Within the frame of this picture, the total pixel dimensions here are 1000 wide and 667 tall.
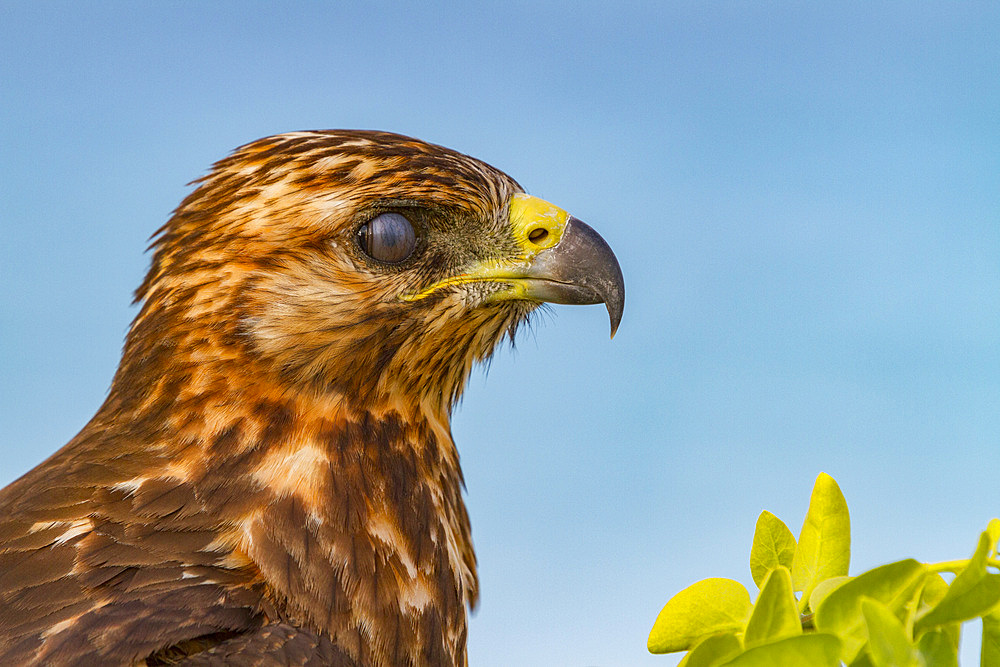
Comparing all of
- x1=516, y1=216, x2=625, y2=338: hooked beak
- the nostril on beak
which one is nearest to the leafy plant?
x1=516, y1=216, x2=625, y2=338: hooked beak

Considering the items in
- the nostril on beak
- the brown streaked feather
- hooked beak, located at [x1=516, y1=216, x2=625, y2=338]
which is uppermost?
the nostril on beak

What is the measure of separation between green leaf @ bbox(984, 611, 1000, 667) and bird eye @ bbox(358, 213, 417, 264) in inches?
85.2

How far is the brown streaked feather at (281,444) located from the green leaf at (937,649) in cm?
160

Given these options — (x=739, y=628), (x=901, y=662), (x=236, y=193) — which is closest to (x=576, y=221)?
(x=236, y=193)

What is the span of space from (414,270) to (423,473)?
645 mm

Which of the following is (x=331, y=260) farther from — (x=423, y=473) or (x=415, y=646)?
(x=415, y=646)

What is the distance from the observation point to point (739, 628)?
4.99ft

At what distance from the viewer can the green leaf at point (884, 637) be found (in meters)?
Result: 1.17

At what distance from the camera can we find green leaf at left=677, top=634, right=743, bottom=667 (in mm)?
1354

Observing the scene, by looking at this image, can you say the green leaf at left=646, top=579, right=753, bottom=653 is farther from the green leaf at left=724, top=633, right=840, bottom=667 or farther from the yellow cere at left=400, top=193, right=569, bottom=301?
the yellow cere at left=400, top=193, right=569, bottom=301

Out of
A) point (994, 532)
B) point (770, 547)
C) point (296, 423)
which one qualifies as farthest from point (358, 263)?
point (994, 532)

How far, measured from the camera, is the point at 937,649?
1275 millimetres

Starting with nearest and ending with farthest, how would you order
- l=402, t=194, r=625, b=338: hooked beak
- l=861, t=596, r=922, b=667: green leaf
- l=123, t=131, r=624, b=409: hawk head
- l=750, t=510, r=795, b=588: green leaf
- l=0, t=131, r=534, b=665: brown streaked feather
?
l=861, t=596, r=922, b=667: green leaf, l=750, t=510, r=795, b=588: green leaf, l=0, t=131, r=534, b=665: brown streaked feather, l=123, t=131, r=624, b=409: hawk head, l=402, t=194, r=625, b=338: hooked beak

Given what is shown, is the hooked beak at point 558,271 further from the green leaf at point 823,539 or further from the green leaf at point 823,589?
the green leaf at point 823,589
